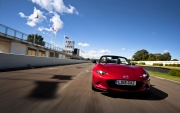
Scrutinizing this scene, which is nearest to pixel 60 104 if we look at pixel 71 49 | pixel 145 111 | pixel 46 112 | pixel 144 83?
pixel 46 112

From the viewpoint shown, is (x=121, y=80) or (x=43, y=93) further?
(x=43, y=93)

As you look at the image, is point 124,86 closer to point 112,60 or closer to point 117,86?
point 117,86

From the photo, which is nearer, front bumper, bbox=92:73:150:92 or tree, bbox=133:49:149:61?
front bumper, bbox=92:73:150:92

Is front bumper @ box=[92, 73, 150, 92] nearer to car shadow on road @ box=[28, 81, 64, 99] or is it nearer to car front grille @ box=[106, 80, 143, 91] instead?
car front grille @ box=[106, 80, 143, 91]

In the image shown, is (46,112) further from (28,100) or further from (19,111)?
(28,100)

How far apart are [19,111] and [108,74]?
2599mm

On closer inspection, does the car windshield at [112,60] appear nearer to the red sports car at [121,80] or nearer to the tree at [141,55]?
the red sports car at [121,80]

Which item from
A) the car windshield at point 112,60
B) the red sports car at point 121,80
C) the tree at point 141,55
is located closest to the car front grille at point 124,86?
the red sports car at point 121,80

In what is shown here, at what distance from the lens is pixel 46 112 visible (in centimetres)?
286

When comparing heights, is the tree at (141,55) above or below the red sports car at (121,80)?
above

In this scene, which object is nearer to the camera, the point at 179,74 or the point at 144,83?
the point at 144,83

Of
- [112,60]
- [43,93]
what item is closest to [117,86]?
[43,93]

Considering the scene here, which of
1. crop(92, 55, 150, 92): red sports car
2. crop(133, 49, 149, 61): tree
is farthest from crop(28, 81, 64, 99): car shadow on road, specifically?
crop(133, 49, 149, 61): tree

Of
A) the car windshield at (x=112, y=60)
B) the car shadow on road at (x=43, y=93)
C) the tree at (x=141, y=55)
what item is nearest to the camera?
the car shadow on road at (x=43, y=93)
